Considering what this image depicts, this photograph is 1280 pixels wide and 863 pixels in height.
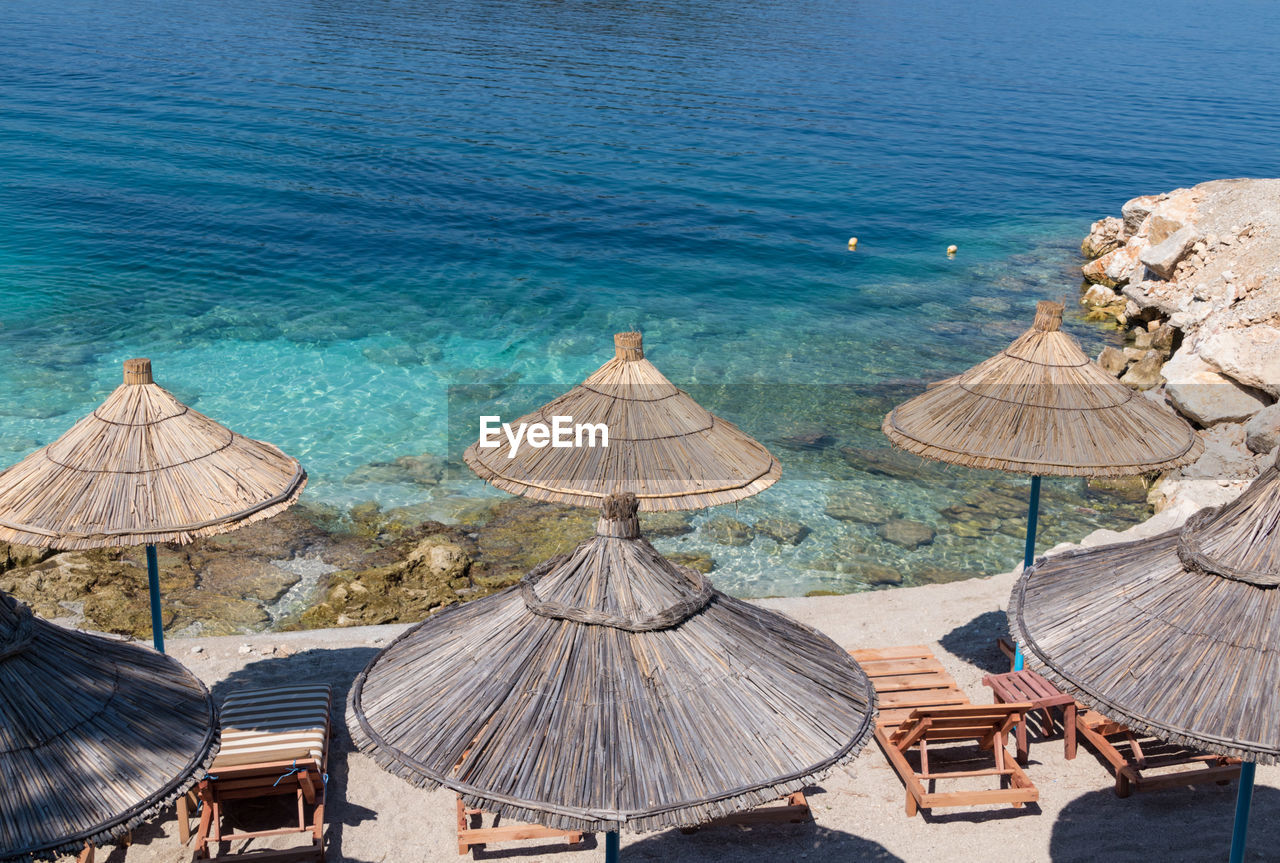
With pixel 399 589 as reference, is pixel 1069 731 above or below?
above

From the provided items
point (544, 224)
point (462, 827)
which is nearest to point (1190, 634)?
point (462, 827)

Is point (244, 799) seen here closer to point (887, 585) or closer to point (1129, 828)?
point (1129, 828)

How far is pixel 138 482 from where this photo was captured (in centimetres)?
789

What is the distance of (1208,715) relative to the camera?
18.3 ft

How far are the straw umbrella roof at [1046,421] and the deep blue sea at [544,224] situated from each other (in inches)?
212

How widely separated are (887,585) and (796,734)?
32.7 feet

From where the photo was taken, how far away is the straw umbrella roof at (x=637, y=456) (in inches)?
344

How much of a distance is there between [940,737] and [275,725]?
5.61 meters

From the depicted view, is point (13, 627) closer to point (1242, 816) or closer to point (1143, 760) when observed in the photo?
point (1242, 816)

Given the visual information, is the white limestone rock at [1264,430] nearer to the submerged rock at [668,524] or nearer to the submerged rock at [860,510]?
the submerged rock at [860,510]

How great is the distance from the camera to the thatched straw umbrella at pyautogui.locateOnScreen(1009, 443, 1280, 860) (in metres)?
5.57
